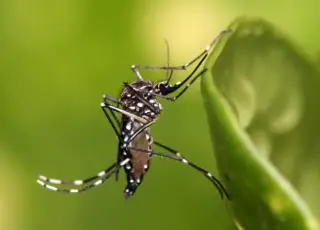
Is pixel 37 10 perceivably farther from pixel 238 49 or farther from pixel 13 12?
pixel 238 49

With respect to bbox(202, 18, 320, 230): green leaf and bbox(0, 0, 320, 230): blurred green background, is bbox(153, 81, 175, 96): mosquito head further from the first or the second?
bbox(202, 18, 320, 230): green leaf

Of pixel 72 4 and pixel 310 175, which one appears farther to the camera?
pixel 72 4

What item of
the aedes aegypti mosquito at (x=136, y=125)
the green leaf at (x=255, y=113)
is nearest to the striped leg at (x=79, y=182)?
the aedes aegypti mosquito at (x=136, y=125)

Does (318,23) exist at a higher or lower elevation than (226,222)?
higher

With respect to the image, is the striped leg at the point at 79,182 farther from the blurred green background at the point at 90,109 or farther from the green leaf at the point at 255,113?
the green leaf at the point at 255,113

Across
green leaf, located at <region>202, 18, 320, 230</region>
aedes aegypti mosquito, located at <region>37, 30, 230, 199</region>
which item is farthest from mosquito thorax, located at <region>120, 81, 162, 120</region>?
green leaf, located at <region>202, 18, 320, 230</region>

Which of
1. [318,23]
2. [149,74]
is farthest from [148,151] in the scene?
[318,23]

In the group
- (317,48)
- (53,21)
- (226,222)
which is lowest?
(226,222)
